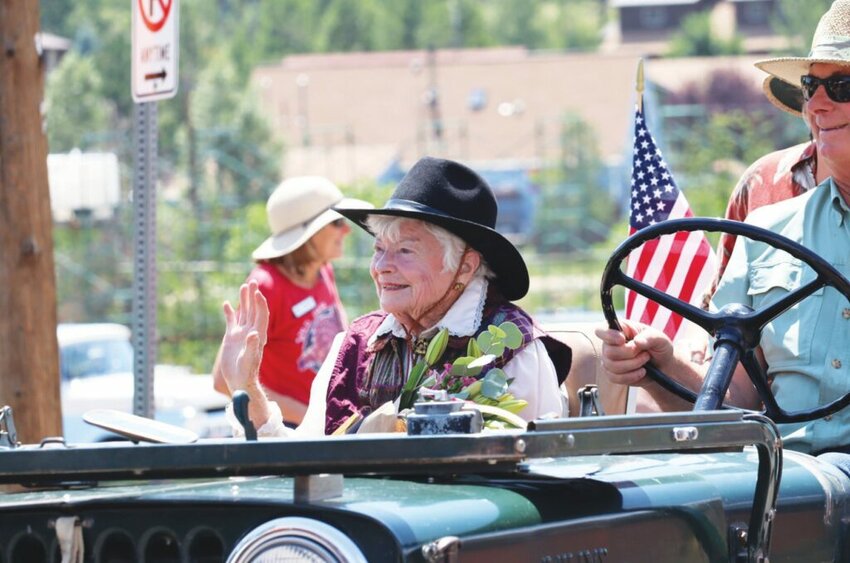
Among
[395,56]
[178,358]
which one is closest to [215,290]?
[178,358]

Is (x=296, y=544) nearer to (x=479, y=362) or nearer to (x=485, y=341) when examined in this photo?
(x=479, y=362)

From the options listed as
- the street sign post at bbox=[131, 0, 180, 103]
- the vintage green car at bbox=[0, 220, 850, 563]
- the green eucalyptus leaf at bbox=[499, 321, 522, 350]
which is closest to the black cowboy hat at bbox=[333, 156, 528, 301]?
the green eucalyptus leaf at bbox=[499, 321, 522, 350]

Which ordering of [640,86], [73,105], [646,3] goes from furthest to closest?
[646,3], [73,105], [640,86]

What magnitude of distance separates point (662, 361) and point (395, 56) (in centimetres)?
9419

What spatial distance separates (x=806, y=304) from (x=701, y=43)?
393 feet

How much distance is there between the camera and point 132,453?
8.07 feet

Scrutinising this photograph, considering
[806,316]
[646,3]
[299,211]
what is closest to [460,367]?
[806,316]

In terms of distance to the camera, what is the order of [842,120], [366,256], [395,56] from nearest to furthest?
[842,120] < [366,256] < [395,56]

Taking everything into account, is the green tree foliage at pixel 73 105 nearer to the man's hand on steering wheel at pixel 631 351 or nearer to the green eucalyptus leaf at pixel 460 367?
the green eucalyptus leaf at pixel 460 367

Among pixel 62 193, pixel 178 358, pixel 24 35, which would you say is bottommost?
pixel 178 358

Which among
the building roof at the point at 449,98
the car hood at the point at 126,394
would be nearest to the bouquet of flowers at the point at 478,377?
the car hood at the point at 126,394

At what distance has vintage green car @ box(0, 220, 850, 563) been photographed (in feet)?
7.47

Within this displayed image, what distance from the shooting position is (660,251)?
560 cm

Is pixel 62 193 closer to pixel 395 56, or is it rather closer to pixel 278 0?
pixel 395 56
